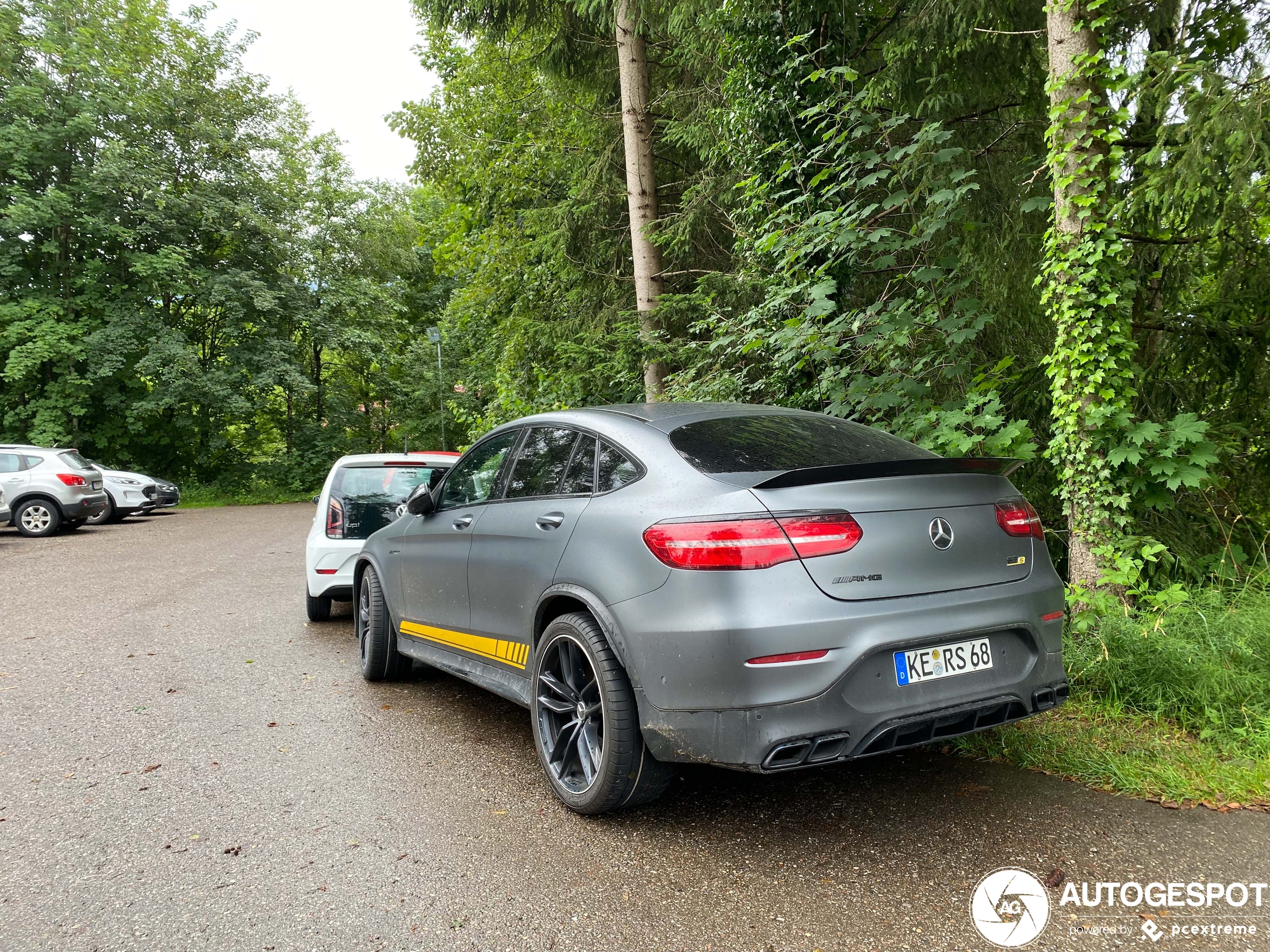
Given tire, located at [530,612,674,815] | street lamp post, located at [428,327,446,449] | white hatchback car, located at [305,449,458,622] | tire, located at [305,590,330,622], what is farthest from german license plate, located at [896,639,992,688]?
street lamp post, located at [428,327,446,449]

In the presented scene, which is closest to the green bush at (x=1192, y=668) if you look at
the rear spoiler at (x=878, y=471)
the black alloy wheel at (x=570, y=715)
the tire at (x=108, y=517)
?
the rear spoiler at (x=878, y=471)

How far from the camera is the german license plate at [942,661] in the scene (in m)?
2.96

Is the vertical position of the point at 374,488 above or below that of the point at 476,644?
above

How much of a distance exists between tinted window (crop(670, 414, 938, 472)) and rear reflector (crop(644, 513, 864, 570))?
274 millimetres

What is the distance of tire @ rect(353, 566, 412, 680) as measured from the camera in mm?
5754

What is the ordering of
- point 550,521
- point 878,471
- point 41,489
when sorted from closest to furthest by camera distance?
point 878,471, point 550,521, point 41,489

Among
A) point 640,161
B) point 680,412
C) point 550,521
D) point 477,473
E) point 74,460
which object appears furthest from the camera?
point 74,460

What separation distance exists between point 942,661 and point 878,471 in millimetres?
713

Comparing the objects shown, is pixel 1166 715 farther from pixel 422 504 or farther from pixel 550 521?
pixel 422 504

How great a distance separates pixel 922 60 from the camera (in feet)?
25.6

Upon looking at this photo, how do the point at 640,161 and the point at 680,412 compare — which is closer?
the point at 680,412

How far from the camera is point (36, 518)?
17.0 metres

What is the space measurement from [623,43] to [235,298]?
2175cm

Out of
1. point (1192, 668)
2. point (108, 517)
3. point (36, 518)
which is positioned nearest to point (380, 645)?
point (1192, 668)
